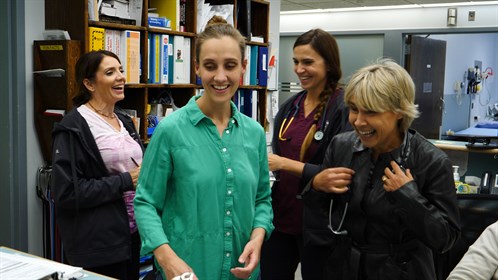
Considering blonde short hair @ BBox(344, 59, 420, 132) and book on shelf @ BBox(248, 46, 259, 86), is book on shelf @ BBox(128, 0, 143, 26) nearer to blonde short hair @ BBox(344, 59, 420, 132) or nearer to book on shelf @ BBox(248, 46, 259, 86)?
book on shelf @ BBox(248, 46, 259, 86)

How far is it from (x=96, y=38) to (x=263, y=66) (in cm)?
164

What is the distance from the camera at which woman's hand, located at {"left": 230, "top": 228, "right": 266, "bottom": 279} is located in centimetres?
138

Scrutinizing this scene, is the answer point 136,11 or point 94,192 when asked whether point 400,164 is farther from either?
point 136,11

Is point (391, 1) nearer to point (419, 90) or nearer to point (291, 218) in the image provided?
point (419, 90)

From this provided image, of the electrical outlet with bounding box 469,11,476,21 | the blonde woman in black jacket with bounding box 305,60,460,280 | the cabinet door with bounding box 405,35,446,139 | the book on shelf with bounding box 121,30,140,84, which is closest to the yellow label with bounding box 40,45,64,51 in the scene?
the book on shelf with bounding box 121,30,140,84

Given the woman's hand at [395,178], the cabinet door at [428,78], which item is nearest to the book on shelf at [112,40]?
the woman's hand at [395,178]

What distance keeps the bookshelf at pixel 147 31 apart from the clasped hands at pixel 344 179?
1.59 m

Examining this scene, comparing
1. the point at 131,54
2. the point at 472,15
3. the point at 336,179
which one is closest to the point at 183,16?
the point at 131,54

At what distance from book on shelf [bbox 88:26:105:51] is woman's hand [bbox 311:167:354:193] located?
1.65 meters

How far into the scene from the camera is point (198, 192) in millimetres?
1402

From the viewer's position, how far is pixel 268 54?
4207mm

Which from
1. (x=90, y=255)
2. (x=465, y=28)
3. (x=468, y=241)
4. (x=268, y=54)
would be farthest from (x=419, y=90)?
(x=90, y=255)

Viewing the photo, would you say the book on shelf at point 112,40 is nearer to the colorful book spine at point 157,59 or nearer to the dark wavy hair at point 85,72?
the colorful book spine at point 157,59

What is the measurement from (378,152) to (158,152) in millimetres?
656
